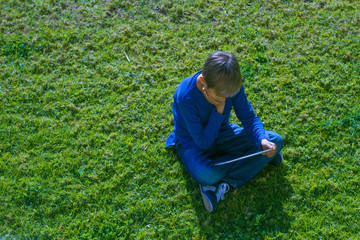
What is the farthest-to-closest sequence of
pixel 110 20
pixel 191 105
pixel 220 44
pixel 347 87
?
pixel 110 20 → pixel 220 44 → pixel 347 87 → pixel 191 105

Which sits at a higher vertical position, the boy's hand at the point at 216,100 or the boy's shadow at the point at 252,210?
the boy's hand at the point at 216,100

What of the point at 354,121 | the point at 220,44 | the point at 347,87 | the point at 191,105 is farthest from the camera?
the point at 220,44

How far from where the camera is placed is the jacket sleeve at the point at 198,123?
10.2 ft

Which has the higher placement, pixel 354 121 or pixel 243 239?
pixel 354 121

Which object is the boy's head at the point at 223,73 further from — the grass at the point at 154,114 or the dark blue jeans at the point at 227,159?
the grass at the point at 154,114

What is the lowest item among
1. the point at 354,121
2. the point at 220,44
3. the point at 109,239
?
the point at 109,239

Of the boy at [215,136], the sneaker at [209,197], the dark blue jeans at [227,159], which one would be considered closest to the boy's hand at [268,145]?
the boy at [215,136]

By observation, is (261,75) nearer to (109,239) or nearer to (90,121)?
(90,121)

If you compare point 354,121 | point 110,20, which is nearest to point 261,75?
point 354,121

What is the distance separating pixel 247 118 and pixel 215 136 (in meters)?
0.41

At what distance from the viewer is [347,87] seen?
425cm

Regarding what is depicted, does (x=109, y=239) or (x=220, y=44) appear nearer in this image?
(x=109, y=239)

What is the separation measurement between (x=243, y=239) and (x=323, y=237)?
2.43ft

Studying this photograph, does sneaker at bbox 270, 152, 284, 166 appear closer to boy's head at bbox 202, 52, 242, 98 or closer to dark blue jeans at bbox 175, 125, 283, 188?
dark blue jeans at bbox 175, 125, 283, 188
